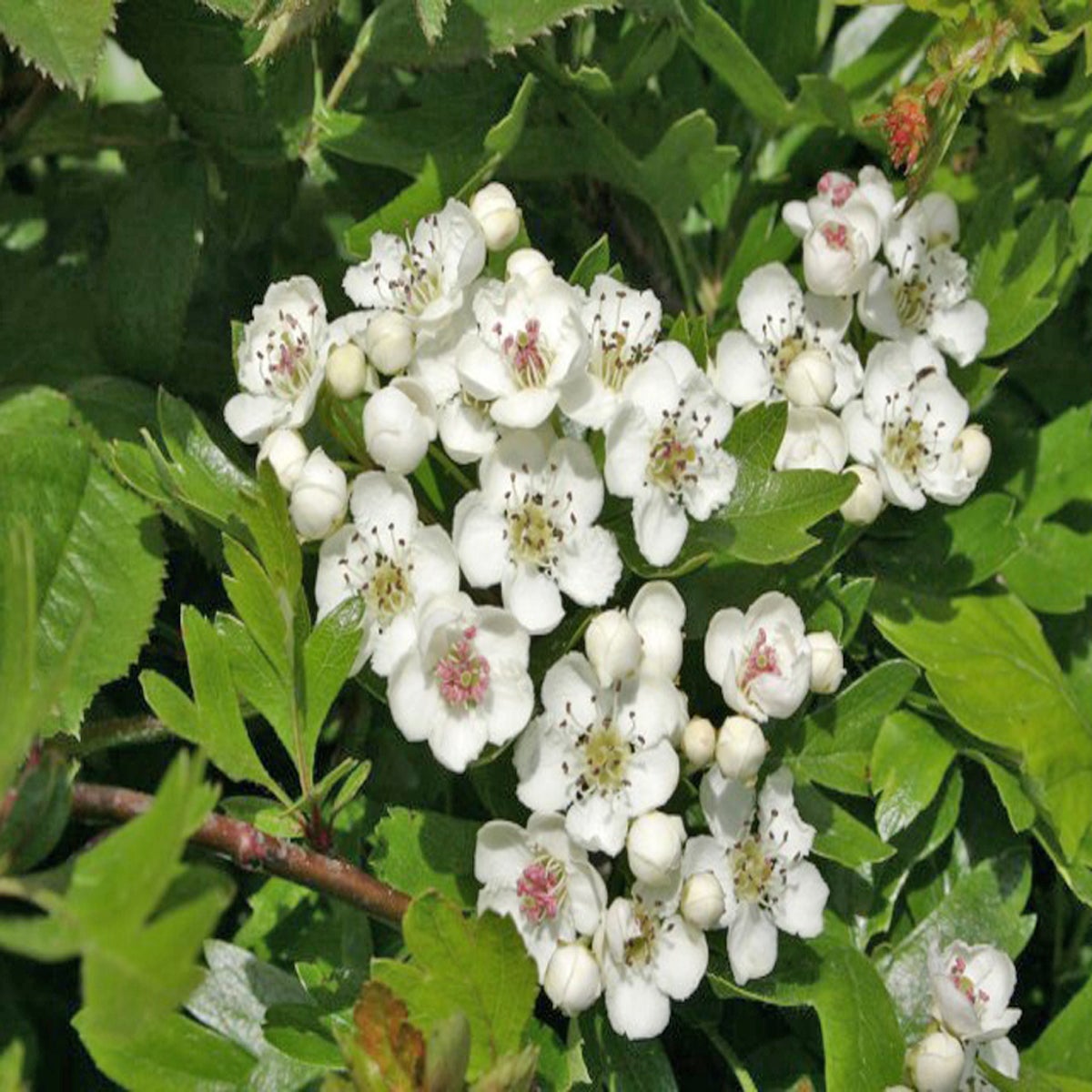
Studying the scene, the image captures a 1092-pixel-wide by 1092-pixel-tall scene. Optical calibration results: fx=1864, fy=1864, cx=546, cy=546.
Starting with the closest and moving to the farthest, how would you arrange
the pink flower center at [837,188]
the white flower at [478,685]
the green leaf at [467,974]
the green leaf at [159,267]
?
the green leaf at [467,974] < the white flower at [478,685] < the pink flower center at [837,188] < the green leaf at [159,267]

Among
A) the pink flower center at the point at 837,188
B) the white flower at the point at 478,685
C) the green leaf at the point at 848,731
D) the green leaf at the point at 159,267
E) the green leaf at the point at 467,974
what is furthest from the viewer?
the green leaf at the point at 159,267

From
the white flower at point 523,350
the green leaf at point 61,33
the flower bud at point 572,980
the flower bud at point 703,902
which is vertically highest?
the green leaf at point 61,33

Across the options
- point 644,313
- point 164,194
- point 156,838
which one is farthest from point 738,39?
point 156,838

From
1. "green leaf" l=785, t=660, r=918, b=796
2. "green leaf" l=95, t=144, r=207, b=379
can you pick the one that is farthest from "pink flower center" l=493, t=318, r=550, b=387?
"green leaf" l=95, t=144, r=207, b=379

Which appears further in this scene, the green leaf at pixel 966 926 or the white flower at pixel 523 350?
the green leaf at pixel 966 926

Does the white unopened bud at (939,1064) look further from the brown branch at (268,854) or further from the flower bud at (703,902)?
the brown branch at (268,854)

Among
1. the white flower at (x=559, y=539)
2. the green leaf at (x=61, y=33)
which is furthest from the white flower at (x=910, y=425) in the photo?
the green leaf at (x=61, y=33)

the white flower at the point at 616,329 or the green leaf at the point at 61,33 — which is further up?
the green leaf at the point at 61,33

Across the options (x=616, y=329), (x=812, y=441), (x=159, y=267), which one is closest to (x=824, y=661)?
(x=812, y=441)

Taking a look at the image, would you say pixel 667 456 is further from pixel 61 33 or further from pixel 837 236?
pixel 61 33
